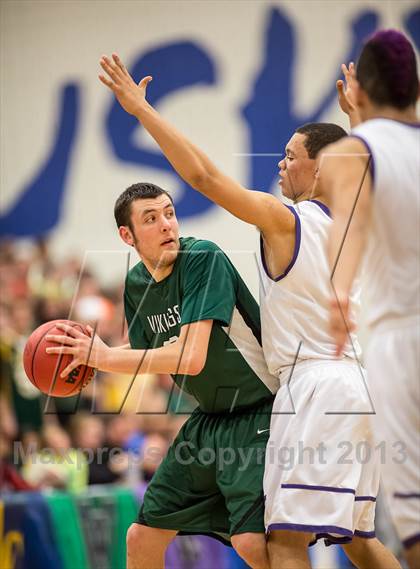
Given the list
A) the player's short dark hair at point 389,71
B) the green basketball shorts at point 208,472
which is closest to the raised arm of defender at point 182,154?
the player's short dark hair at point 389,71

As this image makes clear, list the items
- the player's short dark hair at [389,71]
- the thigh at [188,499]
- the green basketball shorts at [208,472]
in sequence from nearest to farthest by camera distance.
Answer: the player's short dark hair at [389,71]
the green basketball shorts at [208,472]
the thigh at [188,499]

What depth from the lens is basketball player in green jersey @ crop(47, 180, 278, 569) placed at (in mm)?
4258

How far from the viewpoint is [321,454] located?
156 inches

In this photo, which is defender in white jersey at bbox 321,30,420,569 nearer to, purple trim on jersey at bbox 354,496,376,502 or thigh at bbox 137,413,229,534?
purple trim on jersey at bbox 354,496,376,502

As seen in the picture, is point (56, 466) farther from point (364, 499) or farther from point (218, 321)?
point (364, 499)

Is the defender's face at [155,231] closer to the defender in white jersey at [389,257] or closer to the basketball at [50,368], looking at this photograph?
the basketball at [50,368]

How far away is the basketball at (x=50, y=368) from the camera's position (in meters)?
4.54

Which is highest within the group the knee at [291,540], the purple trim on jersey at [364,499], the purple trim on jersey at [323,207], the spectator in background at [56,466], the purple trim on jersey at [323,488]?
the purple trim on jersey at [323,207]

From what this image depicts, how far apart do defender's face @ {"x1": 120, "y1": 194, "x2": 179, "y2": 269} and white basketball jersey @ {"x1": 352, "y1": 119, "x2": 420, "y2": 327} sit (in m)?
1.73

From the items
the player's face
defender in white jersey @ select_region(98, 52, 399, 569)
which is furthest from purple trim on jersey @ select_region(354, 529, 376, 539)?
the player's face

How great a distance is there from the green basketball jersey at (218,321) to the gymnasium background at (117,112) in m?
5.50

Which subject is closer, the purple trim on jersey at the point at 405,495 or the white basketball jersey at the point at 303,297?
the purple trim on jersey at the point at 405,495

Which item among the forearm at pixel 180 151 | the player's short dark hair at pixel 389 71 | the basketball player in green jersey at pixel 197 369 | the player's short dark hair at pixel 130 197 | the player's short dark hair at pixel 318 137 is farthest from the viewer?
the player's short dark hair at pixel 130 197

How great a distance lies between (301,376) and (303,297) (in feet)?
1.19
